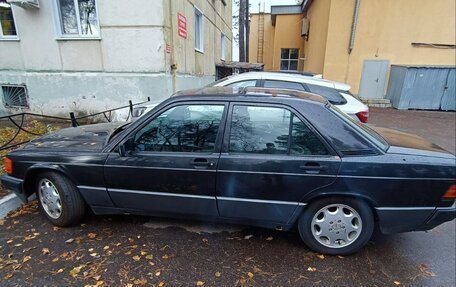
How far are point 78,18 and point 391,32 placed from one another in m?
13.3

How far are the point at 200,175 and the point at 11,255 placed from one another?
1971mm

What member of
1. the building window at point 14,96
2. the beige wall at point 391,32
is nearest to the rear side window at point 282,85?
the building window at point 14,96

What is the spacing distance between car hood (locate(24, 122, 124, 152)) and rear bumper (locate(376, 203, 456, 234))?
2.82 m

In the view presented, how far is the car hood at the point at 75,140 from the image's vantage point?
2.92m

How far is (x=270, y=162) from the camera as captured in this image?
2459 mm

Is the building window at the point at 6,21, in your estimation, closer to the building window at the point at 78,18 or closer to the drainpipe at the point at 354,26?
the building window at the point at 78,18

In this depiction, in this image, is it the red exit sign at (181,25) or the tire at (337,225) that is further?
the red exit sign at (181,25)

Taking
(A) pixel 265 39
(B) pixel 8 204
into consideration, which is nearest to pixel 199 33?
(B) pixel 8 204

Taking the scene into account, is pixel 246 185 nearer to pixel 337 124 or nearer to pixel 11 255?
pixel 337 124

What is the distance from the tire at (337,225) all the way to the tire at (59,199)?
7.67 ft

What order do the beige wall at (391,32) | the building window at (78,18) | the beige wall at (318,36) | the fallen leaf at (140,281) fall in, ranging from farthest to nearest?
the beige wall at (318,36) < the beige wall at (391,32) < the building window at (78,18) < the fallen leaf at (140,281)

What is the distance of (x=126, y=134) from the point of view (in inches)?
106

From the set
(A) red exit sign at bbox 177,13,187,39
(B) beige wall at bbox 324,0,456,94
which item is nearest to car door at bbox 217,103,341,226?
(A) red exit sign at bbox 177,13,187,39

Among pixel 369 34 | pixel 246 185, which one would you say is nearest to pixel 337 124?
pixel 246 185
